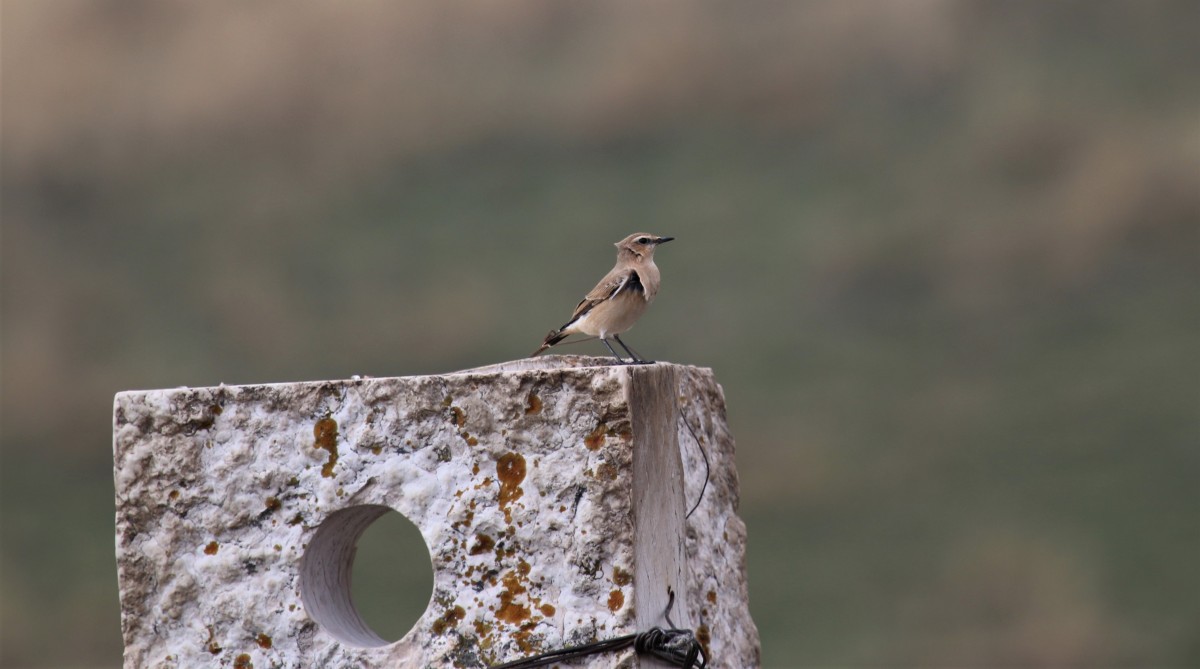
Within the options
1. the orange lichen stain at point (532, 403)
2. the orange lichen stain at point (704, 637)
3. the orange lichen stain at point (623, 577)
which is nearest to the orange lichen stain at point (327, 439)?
the orange lichen stain at point (532, 403)

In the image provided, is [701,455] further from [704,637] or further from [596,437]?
[596,437]

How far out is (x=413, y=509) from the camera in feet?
11.6

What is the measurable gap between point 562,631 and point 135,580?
4.63ft

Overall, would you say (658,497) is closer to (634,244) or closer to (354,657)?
(354,657)

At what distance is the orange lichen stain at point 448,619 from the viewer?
3468 millimetres

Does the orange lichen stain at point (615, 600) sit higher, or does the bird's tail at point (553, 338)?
the bird's tail at point (553, 338)

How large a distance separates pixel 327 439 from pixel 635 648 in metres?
1.14

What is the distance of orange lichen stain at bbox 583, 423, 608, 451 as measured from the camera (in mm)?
3404

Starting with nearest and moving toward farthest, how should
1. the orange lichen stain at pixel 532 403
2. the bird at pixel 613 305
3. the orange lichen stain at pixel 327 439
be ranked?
1. the orange lichen stain at pixel 532 403
2. the orange lichen stain at pixel 327 439
3. the bird at pixel 613 305

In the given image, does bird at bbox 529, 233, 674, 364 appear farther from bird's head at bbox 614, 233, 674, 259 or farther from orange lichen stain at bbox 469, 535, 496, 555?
orange lichen stain at bbox 469, 535, 496, 555

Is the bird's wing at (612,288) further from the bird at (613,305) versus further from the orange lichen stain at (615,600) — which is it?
the orange lichen stain at (615,600)

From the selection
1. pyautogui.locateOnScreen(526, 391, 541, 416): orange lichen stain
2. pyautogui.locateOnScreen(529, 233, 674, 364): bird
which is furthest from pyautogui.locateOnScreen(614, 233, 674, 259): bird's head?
pyautogui.locateOnScreen(526, 391, 541, 416): orange lichen stain

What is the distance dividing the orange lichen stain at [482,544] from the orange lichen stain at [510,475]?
0.11 m

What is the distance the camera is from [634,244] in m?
4.88
